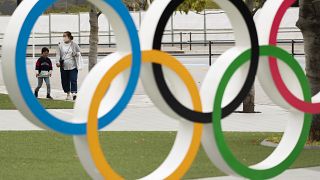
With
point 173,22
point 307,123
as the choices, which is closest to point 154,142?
point 307,123

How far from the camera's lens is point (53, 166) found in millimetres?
12805

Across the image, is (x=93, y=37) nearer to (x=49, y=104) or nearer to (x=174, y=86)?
(x=49, y=104)

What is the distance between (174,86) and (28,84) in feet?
6.13

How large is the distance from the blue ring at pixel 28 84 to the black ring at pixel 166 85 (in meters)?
0.25

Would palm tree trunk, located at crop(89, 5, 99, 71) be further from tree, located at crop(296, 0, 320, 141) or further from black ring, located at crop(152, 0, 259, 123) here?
black ring, located at crop(152, 0, 259, 123)

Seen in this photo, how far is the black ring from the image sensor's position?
9.38 meters

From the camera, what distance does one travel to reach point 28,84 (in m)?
8.47

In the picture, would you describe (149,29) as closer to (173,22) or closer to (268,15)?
(268,15)

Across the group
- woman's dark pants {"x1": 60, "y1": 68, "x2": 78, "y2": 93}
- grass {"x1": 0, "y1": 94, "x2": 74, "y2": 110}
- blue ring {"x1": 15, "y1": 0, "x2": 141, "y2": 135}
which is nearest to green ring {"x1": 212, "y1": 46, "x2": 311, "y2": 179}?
blue ring {"x1": 15, "y1": 0, "x2": 141, "y2": 135}

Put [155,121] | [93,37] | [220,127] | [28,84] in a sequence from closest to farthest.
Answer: [28,84]
[220,127]
[155,121]
[93,37]

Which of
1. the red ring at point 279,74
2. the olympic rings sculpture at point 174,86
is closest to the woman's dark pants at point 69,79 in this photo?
the olympic rings sculpture at point 174,86

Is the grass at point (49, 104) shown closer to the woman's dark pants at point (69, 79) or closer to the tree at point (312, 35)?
the woman's dark pants at point (69, 79)

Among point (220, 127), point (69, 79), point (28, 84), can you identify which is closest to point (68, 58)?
point (69, 79)

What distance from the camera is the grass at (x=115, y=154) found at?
12.3 metres
